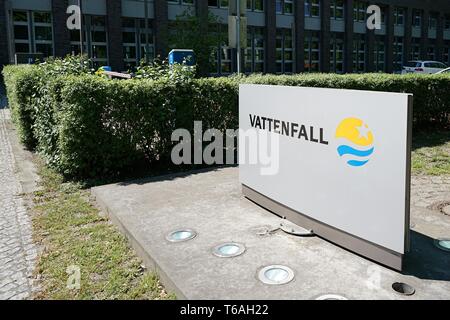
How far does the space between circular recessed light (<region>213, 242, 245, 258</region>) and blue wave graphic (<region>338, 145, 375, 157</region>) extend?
1316mm

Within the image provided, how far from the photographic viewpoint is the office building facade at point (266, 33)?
25.3 meters

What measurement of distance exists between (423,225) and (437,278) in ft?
4.34

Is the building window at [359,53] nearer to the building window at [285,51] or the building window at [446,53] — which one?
the building window at [285,51]

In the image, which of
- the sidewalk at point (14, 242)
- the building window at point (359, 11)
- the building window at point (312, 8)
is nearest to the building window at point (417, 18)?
the building window at point (359, 11)

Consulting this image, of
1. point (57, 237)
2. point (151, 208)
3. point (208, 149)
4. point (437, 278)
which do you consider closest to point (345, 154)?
point (437, 278)

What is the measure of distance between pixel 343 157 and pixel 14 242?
3.75m

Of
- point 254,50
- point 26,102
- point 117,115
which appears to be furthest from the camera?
point 254,50

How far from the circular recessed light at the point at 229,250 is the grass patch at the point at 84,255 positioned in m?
0.65

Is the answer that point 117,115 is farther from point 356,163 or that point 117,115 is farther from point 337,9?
point 337,9

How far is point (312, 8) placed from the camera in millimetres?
37750

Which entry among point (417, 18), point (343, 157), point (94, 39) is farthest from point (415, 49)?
point (343, 157)

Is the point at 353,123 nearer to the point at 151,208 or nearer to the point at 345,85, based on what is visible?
the point at 151,208

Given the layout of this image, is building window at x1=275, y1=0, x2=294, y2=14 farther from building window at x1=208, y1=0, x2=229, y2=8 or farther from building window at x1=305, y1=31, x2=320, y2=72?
building window at x1=208, y1=0, x2=229, y2=8

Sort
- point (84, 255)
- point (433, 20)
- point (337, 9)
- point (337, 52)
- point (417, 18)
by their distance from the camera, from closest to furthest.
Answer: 1. point (84, 255)
2. point (337, 9)
3. point (337, 52)
4. point (417, 18)
5. point (433, 20)
